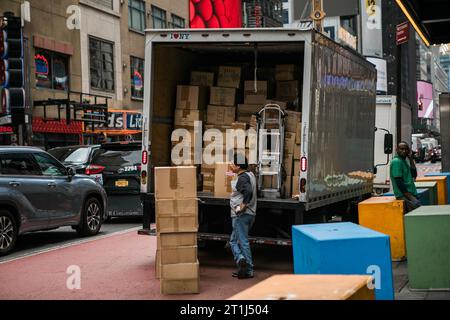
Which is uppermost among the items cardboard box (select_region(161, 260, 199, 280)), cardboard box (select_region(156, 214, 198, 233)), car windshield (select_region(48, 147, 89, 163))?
car windshield (select_region(48, 147, 89, 163))

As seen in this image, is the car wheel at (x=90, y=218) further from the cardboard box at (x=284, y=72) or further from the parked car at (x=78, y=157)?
the cardboard box at (x=284, y=72)

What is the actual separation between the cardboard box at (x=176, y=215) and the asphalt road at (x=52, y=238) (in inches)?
147

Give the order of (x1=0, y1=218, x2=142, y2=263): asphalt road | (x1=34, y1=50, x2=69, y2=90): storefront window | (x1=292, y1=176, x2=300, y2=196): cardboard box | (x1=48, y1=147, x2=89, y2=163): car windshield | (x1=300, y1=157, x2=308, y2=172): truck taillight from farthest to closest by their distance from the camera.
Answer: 1. (x1=34, y1=50, x2=69, y2=90): storefront window
2. (x1=48, y1=147, x2=89, y2=163): car windshield
3. (x1=0, y1=218, x2=142, y2=263): asphalt road
4. (x1=292, y1=176, x2=300, y2=196): cardboard box
5. (x1=300, y1=157, x2=308, y2=172): truck taillight

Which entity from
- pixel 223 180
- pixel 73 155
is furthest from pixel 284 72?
pixel 73 155

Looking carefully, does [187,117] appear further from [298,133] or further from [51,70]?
[51,70]

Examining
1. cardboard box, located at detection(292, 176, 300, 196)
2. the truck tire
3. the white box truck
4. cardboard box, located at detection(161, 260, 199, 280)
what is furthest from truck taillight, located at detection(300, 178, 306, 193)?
the truck tire

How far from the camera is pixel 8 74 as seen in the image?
79.5 feet

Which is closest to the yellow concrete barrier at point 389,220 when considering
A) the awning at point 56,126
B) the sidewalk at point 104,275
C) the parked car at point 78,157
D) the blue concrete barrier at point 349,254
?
the sidewalk at point 104,275

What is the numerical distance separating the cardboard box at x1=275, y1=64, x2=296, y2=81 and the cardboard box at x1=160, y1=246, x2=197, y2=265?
12.8 ft

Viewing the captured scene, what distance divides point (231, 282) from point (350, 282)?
4954mm

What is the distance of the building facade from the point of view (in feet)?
90.4

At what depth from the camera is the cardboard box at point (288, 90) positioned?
11180mm

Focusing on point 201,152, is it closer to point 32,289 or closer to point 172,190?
point 172,190

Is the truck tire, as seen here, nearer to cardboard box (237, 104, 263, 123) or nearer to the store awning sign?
cardboard box (237, 104, 263, 123)
